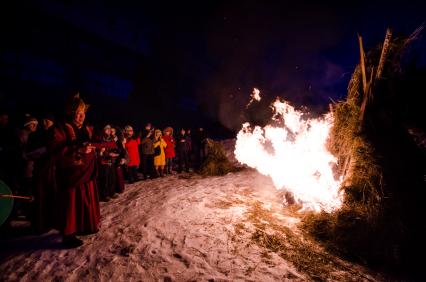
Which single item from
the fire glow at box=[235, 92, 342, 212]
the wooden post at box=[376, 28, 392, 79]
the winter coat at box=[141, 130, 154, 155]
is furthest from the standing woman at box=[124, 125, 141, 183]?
the wooden post at box=[376, 28, 392, 79]

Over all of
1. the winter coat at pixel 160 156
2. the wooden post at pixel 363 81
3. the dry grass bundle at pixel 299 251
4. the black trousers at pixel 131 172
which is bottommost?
the dry grass bundle at pixel 299 251

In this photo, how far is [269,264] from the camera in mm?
3723

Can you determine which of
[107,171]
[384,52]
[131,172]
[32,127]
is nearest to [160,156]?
[131,172]

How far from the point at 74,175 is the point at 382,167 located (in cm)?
563

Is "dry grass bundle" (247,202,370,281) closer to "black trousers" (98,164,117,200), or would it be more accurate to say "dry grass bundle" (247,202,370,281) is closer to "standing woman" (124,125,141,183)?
"black trousers" (98,164,117,200)

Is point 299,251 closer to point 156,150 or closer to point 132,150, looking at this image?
point 132,150

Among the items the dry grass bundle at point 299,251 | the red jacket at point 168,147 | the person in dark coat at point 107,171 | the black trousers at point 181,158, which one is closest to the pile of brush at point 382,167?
the dry grass bundle at point 299,251

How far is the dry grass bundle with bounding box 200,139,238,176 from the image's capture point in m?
11.1

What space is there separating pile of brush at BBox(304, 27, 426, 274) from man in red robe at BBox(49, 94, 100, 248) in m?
4.58

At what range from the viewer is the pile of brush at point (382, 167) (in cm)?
389

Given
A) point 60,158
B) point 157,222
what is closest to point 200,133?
point 157,222

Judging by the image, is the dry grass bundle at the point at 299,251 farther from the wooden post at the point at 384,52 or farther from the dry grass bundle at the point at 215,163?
the dry grass bundle at the point at 215,163

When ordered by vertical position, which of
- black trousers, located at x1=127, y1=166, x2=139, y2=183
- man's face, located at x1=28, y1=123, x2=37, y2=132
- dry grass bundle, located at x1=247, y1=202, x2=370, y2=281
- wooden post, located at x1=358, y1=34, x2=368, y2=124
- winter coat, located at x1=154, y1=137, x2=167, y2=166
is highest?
wooden post, located at x1=358, y1=34, x2=368, y2=124

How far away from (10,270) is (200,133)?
31.8ft
